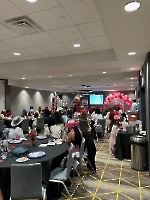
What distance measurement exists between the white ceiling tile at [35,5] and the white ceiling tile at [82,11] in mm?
190

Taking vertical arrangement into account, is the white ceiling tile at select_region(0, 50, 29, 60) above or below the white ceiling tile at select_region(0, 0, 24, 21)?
above

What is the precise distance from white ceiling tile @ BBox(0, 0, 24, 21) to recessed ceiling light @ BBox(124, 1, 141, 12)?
1.56 metres

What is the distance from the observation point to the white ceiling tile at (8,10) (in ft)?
7.81

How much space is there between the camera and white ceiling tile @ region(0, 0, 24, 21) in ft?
7.81

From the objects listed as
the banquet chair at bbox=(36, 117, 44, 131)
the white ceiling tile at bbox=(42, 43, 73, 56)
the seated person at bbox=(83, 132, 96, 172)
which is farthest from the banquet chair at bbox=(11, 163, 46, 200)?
the banquet chair at bbox=(36, 117, 44, 131)

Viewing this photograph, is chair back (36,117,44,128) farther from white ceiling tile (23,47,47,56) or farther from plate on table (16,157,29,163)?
plate on table (16,157,29,163)

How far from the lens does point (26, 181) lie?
201cm

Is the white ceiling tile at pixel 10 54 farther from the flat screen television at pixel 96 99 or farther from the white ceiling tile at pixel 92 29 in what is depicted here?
the flat screen television at pixel 96 99

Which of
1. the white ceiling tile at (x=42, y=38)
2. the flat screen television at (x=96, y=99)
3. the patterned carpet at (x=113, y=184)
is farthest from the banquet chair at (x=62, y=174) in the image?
the flat screen television at (x=96, y=99)

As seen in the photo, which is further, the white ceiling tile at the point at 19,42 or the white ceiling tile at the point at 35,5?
the white ceiling tile at the point at 19,42

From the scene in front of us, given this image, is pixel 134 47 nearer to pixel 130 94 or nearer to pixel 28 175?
pixel 28 175

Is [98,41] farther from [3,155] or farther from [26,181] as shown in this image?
[26,181]

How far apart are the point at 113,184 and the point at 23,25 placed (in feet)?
11.2

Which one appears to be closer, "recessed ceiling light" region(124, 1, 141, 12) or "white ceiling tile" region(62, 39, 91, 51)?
"recessed ceiling light" region(124, 1, 141, 12)
